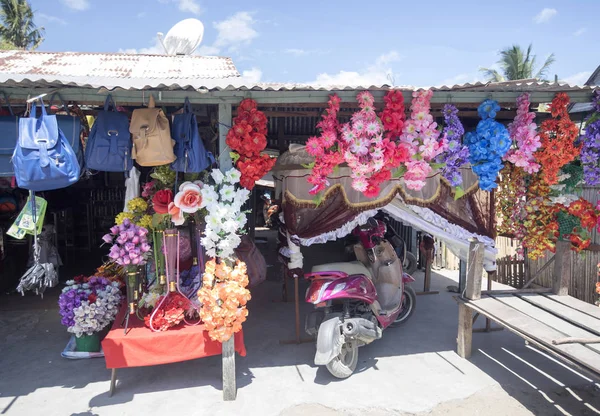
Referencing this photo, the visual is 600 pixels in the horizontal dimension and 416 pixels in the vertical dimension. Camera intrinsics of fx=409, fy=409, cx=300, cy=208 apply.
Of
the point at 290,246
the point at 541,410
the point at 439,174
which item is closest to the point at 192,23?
the point at 290,246

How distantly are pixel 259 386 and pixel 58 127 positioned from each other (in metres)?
2.99

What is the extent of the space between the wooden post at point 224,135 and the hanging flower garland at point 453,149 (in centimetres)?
220

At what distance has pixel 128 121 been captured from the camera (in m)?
3.76

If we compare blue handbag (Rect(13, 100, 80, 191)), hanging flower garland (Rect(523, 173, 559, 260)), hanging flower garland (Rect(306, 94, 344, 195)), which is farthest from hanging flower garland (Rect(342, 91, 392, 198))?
blue handbag (Rect(13, 100, 80, 191))

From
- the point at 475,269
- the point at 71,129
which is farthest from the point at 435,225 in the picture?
the point at 71,129

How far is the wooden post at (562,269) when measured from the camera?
4691 mm

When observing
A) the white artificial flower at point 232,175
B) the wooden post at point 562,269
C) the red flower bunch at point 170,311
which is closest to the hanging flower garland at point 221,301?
the red flower bunch at point 170,311

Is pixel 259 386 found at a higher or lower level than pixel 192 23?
lower

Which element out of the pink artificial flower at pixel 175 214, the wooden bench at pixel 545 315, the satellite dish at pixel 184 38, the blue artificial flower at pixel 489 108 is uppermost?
the satellite dish at pixel 184 38

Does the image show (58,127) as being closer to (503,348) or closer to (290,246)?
(290,246)

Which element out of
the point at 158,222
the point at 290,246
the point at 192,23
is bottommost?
the point at 290,246

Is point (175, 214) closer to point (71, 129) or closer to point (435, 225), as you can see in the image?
point (71, 129)

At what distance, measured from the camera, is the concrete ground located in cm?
361

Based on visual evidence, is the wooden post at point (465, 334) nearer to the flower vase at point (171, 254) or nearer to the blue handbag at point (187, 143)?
the flower vase at point (171, 254)
